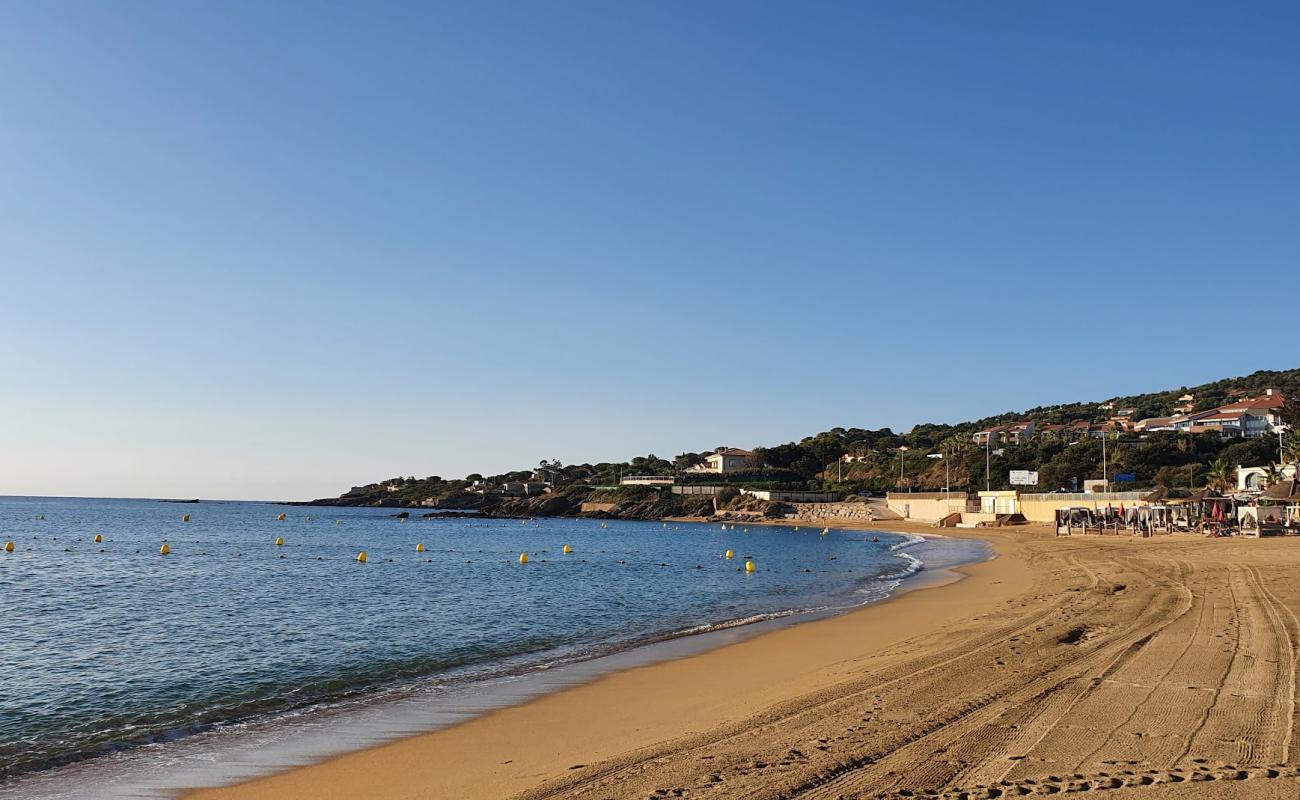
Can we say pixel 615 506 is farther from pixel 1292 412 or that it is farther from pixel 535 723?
pixel 535 723

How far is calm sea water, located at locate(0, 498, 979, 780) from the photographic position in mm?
13117

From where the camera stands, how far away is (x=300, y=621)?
22.4 m

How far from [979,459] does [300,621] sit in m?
109

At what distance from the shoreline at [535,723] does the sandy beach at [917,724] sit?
1.8 inches

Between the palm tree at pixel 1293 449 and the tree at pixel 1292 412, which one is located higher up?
the tree at pixel 1292 412

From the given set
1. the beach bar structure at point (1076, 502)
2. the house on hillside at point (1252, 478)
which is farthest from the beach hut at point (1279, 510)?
the house on hillside at point (1252, 478)

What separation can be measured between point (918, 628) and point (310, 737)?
12.4m

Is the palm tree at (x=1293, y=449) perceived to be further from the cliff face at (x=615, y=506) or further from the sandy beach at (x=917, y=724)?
the cliff face at (x=615, y=506)

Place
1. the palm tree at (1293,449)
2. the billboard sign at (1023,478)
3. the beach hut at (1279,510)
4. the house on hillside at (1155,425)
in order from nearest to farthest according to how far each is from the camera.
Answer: the beach hut at (1279,510)
the palm tree at (1293,449)
the billboard sign at (1023,478)
the house on hillside at (1155,425)

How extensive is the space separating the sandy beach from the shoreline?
1.8 inches

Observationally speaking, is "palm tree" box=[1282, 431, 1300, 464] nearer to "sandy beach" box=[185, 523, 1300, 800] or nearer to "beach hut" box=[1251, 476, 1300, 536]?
"beach hut" box=[1251, 476, 1300, 536]

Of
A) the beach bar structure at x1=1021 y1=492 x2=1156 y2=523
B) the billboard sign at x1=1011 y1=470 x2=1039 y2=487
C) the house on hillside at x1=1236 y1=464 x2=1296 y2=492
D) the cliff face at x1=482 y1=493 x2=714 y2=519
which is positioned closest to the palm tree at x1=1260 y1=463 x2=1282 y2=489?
the house on hillside at x1=1236 y1=464 x2=1296 y2=492

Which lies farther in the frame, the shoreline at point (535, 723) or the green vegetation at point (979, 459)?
the green vegetation at point (979, 459)

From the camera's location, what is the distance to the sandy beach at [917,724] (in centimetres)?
700
